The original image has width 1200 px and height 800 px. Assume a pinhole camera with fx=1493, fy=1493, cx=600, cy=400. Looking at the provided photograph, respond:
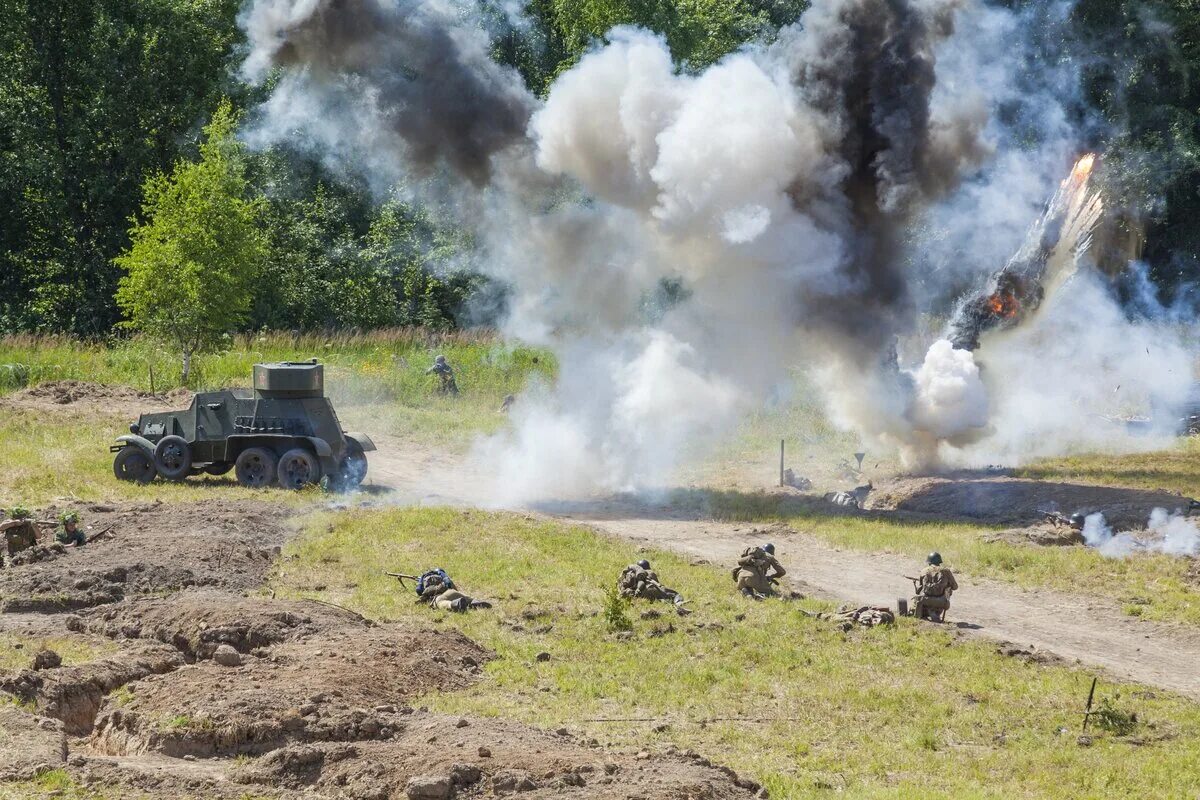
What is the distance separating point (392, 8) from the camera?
23766 mm

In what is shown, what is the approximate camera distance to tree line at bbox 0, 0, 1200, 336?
41.3 meters

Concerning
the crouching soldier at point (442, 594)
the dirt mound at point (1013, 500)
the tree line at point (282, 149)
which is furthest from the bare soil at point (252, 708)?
the tree line at point (282, 149)

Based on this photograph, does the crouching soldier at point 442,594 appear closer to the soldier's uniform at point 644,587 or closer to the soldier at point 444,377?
the soldier's uniform at point 644,587

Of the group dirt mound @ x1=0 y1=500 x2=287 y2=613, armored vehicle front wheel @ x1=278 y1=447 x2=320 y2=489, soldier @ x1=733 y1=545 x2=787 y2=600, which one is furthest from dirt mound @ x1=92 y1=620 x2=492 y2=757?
armored vehicle front wheel @ x1=278 y1=447 x2=320 y2=489

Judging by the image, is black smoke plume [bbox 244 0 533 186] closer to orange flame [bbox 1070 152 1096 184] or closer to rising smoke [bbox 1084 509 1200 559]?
rising smoke [bbox 1084 509 1200 559]

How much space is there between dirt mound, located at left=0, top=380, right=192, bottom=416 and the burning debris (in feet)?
53.5

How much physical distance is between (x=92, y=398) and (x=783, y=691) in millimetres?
22346

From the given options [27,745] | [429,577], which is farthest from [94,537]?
[27,745]

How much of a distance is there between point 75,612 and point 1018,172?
25421 mm

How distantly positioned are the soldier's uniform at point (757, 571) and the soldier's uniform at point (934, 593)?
5.90 feet

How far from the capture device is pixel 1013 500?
80.4 ft

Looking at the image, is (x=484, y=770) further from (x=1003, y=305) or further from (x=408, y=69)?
(x=1003, y=305)

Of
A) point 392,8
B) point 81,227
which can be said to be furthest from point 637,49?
point 81,227

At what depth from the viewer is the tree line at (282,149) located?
41281 millimetres
